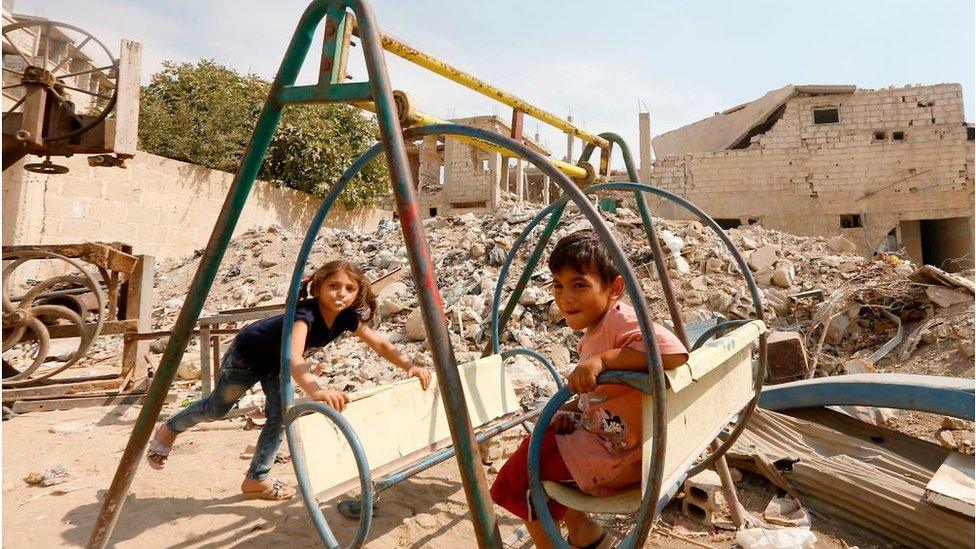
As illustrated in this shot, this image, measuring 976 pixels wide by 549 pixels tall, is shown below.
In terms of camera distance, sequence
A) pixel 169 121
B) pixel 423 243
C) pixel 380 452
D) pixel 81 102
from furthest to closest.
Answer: pixel 81 102 < pixel 169 121 < pixel 380 452 < pixel 423 243

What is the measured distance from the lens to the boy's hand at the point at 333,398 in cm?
182

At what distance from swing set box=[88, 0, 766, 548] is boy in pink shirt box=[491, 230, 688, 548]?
59mm

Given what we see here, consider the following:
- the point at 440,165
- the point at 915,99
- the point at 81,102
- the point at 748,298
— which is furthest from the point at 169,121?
the point at 915,99

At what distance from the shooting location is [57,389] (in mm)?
4574

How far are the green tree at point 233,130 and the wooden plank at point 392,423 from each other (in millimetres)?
12313

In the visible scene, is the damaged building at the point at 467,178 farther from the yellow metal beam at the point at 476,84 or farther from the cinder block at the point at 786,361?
the yellow metal beam at the point at 476,84

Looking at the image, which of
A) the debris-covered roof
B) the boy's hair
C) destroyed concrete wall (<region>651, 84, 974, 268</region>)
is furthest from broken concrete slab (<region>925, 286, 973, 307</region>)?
the debris-covered roof

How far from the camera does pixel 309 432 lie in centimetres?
179

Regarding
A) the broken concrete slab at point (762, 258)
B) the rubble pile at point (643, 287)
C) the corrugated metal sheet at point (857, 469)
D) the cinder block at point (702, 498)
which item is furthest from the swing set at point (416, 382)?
the broken concrete slab at point (762, 258)

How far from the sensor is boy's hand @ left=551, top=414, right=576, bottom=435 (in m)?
1.65

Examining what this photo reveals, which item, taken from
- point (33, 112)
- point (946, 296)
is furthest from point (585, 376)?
point (946, 296)

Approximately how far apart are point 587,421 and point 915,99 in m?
19.1

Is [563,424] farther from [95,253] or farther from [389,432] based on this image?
[95,253]

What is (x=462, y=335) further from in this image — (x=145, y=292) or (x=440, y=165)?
(x=440, y=165)
